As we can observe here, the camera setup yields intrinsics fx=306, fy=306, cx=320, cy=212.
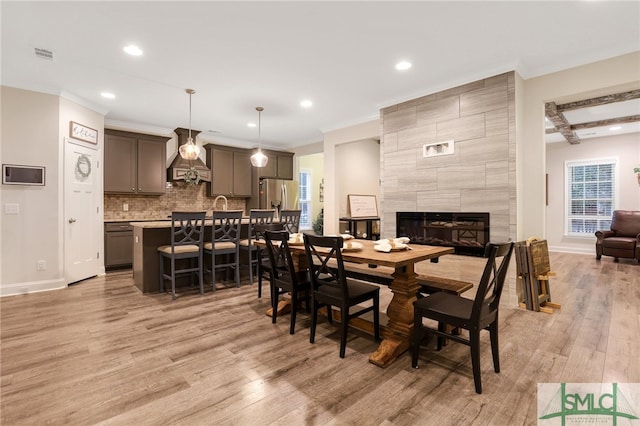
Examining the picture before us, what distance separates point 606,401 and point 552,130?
19.6 ft

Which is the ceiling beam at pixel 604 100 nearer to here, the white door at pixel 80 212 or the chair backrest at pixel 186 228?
the chair backrest at pixel 186 228

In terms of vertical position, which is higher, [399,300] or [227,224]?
[227,224]

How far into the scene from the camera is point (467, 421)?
63.6 inches

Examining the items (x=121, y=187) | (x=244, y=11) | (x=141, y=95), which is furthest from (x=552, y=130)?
(x=121, y=187)

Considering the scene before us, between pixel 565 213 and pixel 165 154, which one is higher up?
pixel 165 154

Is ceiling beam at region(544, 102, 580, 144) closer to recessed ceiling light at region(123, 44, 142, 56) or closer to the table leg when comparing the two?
the table leg

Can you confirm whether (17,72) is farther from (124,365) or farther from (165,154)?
(124,365)

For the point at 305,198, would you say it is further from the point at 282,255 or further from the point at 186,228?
the point at 282,255

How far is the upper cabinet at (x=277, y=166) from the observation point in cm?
758

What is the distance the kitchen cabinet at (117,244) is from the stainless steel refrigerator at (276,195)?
2.85m

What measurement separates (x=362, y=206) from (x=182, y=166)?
3951mm

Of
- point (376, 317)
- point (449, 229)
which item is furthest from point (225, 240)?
point (449, 229)

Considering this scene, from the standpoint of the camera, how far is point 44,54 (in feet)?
10.9

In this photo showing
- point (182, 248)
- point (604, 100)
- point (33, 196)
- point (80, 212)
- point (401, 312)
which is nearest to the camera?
point (401, 312)
